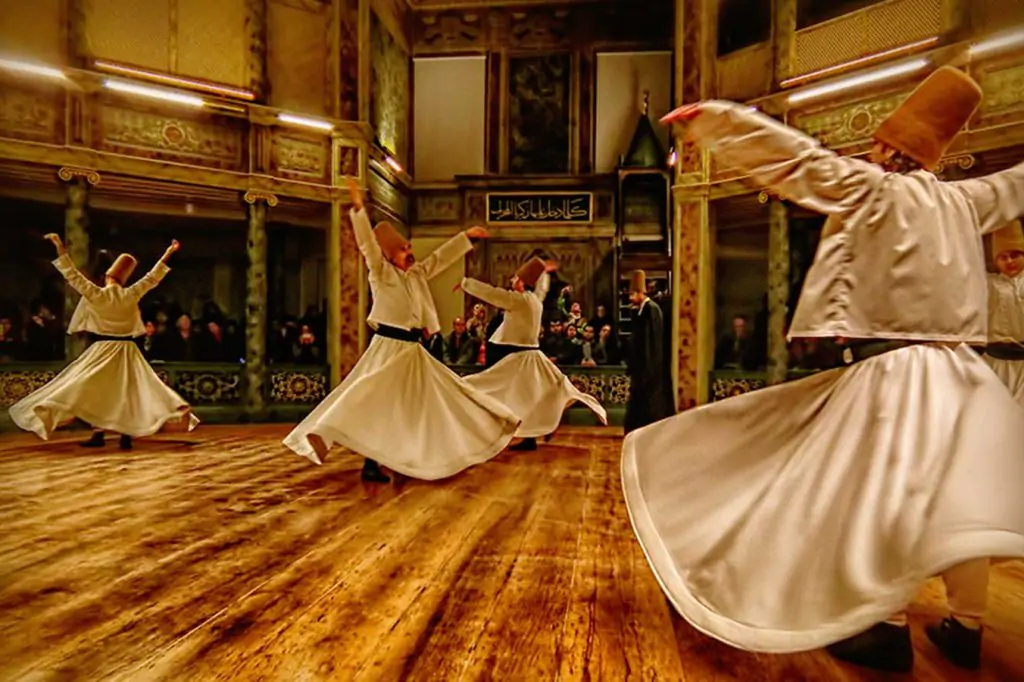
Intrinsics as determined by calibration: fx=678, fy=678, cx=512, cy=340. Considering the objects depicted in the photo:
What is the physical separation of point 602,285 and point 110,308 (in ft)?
23.9

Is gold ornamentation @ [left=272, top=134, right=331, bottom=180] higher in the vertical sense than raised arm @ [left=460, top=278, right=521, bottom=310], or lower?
higher

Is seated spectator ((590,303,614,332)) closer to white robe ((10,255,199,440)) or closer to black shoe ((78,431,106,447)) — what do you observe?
white robe ((10,255,199,440))

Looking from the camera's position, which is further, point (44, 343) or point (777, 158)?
point (44, 343)

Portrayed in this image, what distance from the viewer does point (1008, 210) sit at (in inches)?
72.5

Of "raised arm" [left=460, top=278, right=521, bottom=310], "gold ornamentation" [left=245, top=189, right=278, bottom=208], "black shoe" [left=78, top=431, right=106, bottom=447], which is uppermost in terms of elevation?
"gold ornamentation" [left=245, top=189, right=278, bottom=208]

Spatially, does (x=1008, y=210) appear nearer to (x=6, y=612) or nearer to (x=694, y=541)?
(x=694, y=541)

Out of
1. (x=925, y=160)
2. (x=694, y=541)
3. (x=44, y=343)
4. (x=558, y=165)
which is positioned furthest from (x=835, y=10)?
(x=44, y=343)

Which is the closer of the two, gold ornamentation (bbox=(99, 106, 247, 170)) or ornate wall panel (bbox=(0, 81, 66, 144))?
ornate wall panel (bbox=(0, 81, 66, 144))

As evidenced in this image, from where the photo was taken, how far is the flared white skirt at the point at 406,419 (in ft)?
12.8

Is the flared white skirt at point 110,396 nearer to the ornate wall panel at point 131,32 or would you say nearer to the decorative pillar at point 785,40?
the ornate wall panel at point 131,32

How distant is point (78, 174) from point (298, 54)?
10.1 feet

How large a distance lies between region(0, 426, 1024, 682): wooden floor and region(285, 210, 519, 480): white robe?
0.24 metres

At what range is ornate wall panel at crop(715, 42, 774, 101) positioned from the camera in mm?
8227

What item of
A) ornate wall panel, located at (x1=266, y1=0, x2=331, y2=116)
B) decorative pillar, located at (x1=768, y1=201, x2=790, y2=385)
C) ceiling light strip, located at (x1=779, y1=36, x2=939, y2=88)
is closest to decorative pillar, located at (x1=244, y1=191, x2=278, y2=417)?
ornate wall panel, located at (x1=266, y1=0, x2=331, y2=116)
